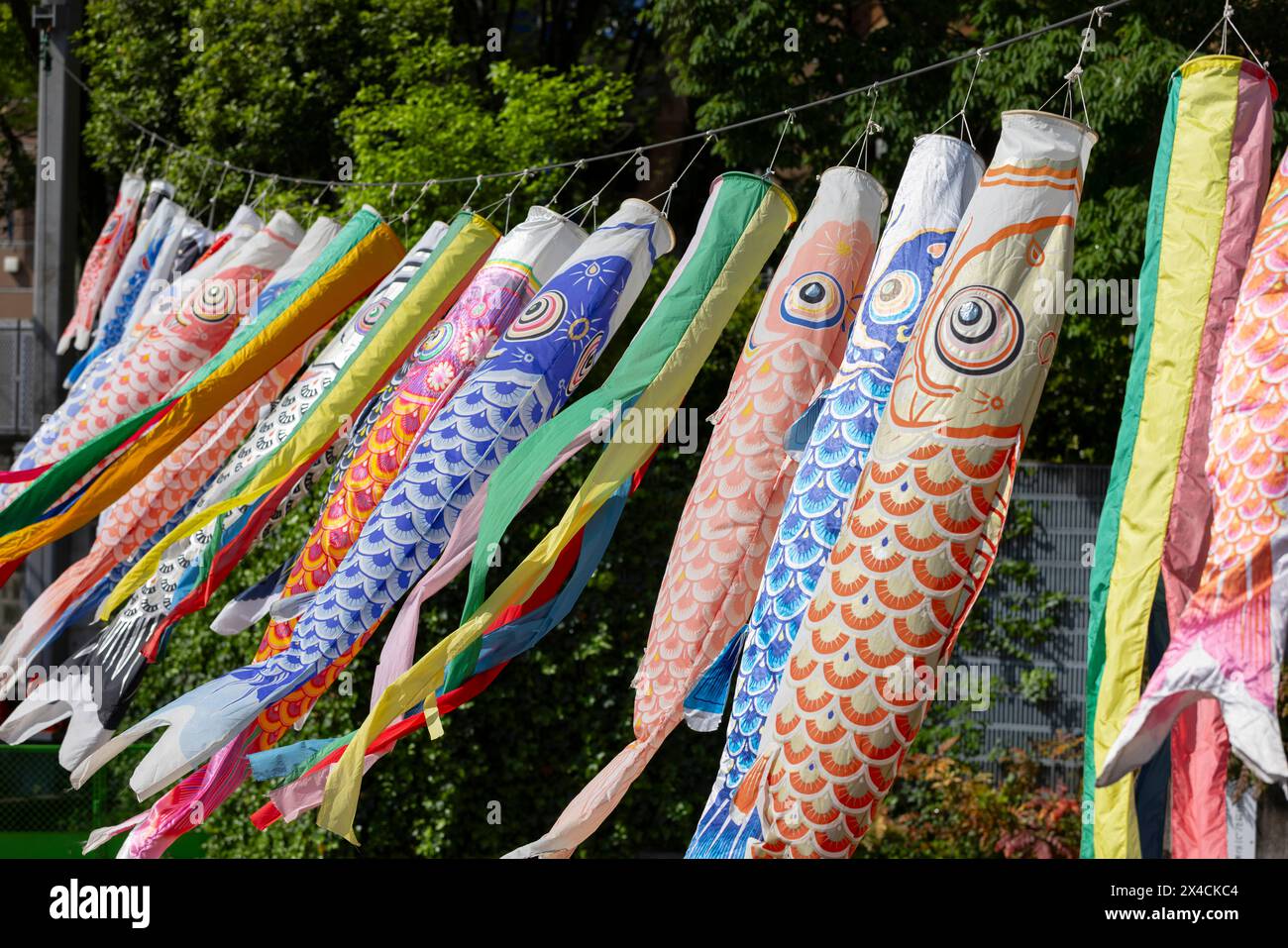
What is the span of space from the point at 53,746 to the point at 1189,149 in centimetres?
524

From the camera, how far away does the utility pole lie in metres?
6.91

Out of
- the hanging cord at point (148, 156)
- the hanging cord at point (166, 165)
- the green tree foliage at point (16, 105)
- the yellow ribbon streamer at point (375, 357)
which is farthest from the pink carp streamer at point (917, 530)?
the green tree foliage at point (16, 105)

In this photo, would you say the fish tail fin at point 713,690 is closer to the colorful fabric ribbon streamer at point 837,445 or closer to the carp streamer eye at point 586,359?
the colorful fabric ribbon streamer at point 837,445

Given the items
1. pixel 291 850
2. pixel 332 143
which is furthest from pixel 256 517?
pixel 332 143

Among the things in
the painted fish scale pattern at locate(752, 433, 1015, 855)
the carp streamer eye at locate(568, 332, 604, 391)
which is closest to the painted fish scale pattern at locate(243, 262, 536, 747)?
the carp streamer eye at locate(568, 332, 604, 391)

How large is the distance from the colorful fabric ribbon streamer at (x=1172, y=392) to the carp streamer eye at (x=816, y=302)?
724 millimetres

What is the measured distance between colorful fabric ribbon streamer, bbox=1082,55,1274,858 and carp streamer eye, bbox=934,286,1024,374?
0.20 metres

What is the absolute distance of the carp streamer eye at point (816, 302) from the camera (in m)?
2.87

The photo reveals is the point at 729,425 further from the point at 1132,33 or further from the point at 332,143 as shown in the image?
the point at 332,143

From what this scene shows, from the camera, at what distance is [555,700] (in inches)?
229

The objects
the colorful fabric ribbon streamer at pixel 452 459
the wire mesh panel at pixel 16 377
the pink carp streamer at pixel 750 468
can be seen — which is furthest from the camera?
the wire mesh panel at pixel 16 377

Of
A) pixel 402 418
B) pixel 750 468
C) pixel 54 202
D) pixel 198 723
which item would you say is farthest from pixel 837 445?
pixel 54 202

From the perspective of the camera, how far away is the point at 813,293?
114 inches

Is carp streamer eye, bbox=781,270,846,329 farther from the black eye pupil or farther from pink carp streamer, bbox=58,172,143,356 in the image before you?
pink carp streamer, bbox=58,172,143,356
